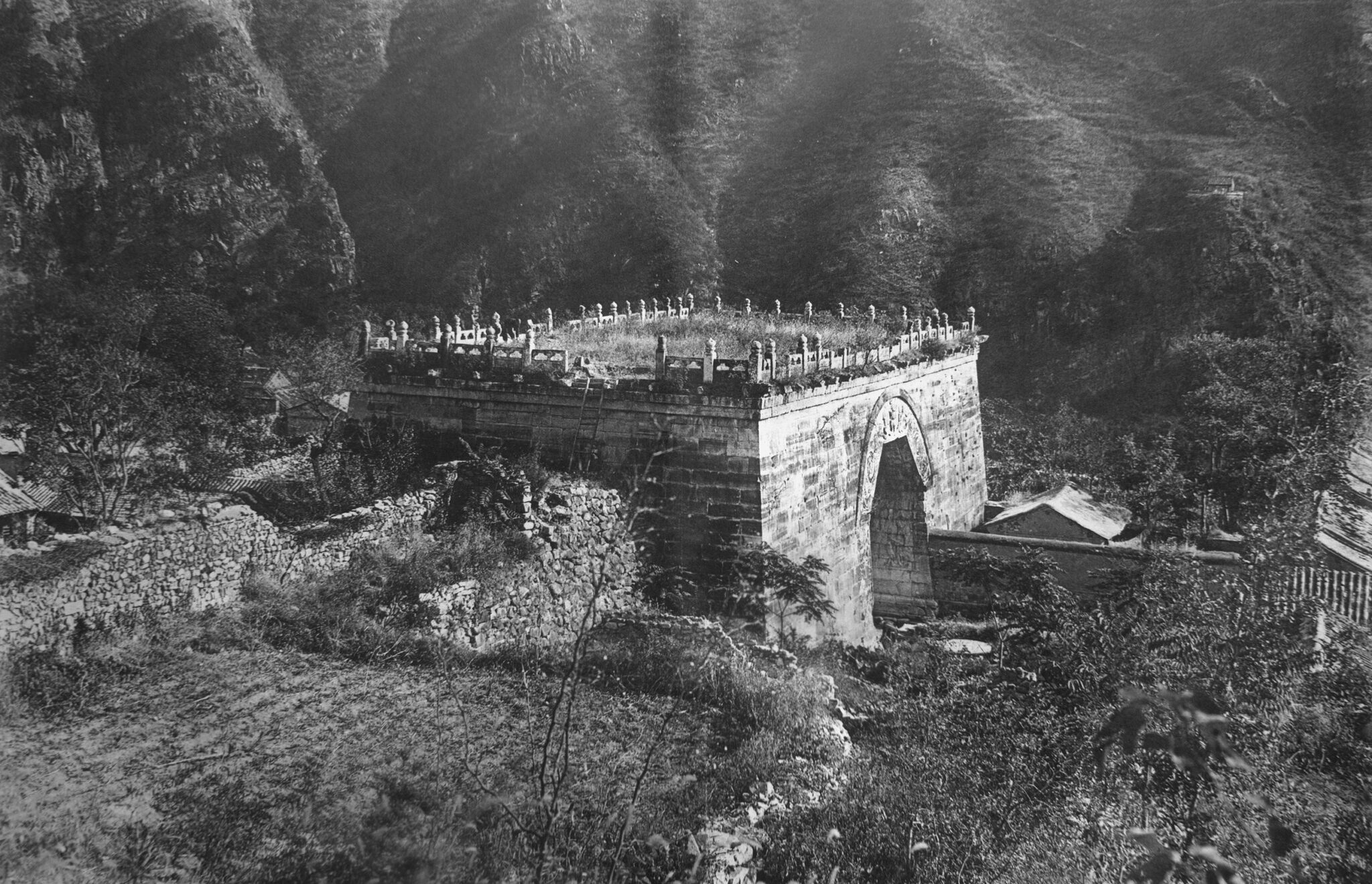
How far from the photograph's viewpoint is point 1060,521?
60.7 ft

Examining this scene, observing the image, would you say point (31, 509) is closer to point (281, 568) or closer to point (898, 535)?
point (281, 568)

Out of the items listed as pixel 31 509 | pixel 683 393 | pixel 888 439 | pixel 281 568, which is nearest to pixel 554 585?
pixel 683 393

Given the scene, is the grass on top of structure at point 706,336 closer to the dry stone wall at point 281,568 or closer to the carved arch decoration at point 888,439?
the carved arch decoration at point 888,439

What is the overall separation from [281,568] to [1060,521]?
14334 millimetres

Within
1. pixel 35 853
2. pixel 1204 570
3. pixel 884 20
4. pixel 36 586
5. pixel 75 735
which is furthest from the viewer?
pixel 884 20

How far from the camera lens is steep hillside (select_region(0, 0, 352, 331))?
183ft

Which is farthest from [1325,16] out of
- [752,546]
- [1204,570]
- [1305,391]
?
[752,546]

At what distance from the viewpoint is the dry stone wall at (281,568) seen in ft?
29.2

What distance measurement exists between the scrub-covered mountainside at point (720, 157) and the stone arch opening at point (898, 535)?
77.4 feet

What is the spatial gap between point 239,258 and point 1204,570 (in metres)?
57.2

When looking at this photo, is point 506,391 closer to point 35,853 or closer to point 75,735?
point 75,735

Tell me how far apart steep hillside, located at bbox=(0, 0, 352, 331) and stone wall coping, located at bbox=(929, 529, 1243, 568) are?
45161mm

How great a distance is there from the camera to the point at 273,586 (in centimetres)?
1052

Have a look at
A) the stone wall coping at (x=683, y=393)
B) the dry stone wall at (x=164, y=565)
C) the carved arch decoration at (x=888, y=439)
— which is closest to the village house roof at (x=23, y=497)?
the stone wall coping at (x=683, y=393)
